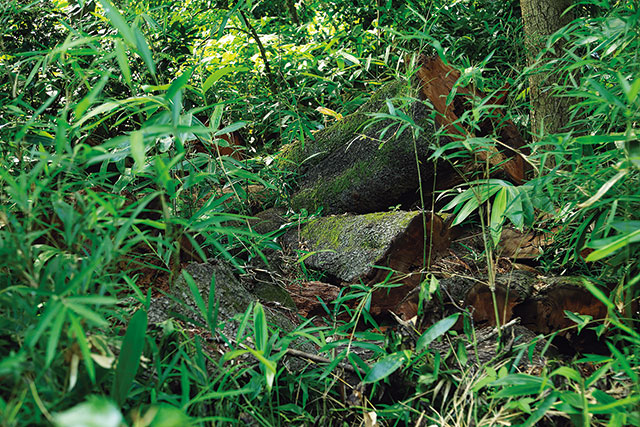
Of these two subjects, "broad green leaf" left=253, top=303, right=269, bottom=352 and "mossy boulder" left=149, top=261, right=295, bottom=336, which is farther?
"mossy boulder" left=149, top=261, right=295, bottom=336

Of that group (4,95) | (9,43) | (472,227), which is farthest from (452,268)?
(9,43)

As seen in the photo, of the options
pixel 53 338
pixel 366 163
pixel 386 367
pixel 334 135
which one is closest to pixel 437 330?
A: pixel 386 367

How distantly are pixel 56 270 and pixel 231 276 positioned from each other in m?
0.82

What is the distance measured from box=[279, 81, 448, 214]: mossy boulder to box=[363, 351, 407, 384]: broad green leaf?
4.24ft

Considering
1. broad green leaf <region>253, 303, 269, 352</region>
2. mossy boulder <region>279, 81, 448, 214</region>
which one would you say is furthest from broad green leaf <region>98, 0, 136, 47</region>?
mossy boulder <region>279, 81, 448, 214</region>

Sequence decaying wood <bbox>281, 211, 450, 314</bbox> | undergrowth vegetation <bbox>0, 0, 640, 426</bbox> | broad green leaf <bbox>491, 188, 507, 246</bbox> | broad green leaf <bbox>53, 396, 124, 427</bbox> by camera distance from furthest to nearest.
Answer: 1. decaying wood <bbox>281, 211, 450, 314</bbox>
2. broad green leaf <bbox>491, 188, 507, 246</bbox>
3. undergrowth vegetation <bbox>0, 0, 640, 426</bbox>
4. broad green leaf <bbox>53, 396, 124, 427</bbox>

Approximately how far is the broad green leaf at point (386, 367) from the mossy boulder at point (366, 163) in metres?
1.29

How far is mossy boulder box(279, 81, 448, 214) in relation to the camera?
235 centimetres

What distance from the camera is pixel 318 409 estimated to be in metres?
1.15

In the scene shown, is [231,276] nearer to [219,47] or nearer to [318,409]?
[318,409]

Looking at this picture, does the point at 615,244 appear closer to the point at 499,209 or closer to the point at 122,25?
the point at 499,209

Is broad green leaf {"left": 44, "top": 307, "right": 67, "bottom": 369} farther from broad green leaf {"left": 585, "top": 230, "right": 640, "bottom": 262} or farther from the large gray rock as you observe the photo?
the large gray rock

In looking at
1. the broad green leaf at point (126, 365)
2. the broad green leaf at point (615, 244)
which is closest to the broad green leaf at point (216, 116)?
the broad green leaf at point (126, 365)

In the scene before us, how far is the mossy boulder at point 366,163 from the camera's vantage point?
7.70 ft
